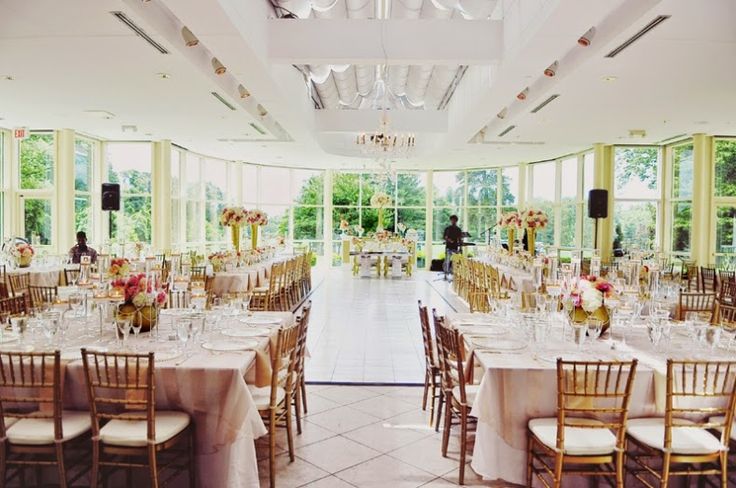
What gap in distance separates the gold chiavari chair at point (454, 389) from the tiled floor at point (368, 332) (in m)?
1.80

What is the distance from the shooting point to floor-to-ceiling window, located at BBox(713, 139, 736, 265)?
1203 cm

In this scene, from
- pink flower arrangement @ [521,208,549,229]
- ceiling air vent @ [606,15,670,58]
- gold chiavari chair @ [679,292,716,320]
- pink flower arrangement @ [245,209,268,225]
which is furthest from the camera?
pink flower arrangement @ [245,209,268,225]

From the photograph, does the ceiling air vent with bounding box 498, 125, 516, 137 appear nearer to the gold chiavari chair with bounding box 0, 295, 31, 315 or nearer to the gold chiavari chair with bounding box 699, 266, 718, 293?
the gold chiavari chair with bounding box 699, 266, 718, 293

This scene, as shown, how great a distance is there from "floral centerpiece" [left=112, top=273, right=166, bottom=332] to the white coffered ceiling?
2.52 meters

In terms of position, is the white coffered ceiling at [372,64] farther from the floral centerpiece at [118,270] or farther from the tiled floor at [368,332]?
the tiled floor at [368,332]

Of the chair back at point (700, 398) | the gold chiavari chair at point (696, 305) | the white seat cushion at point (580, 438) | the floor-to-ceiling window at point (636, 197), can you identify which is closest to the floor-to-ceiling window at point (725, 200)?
the floor-to-ceiling window at point (636, 197)

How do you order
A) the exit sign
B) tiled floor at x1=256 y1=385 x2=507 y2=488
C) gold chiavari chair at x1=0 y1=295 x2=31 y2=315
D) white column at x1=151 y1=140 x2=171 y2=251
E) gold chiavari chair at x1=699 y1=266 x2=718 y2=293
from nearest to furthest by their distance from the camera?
tiled floor at x1=256 y1=385 x2=507 y2=488 → gold chiavari chair at x1=0 y1=295 x2=31 y2=315 → gold chiavari chair at x1=699 y1=266 x2=718 y2=293 → the exit sign → white column at x1=151 y1=140 x2=171 y2=251

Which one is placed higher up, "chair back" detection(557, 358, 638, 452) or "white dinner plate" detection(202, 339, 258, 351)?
"white dinner plate" detection(202, 339, 258, 351)

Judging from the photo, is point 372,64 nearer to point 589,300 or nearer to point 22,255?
point 589,300

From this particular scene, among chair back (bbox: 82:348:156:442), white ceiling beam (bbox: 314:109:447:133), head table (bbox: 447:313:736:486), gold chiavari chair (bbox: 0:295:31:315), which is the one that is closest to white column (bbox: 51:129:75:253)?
white ceiling beam (bbox: 314:109:447:133)

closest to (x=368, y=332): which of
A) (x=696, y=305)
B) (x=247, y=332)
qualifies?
(x=696, y=305)

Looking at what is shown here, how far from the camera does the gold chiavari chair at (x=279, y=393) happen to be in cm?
353

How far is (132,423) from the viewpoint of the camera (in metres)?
3.17

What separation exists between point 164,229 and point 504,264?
865 cm
